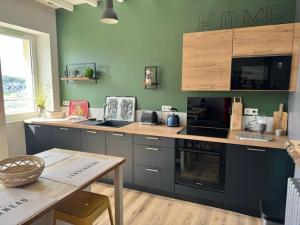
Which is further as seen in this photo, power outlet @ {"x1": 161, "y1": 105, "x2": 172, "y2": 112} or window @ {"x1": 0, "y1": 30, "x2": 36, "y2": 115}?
window @ {"x1": 0, "y1": 30, "x2": 36, "y2": 115}

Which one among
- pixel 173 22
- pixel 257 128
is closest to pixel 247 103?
pixel 257 128

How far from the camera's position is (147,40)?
9.95 feet

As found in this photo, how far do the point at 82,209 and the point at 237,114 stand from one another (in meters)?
2.07

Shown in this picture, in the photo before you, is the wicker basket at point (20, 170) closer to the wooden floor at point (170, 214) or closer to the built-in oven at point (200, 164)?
the wooden floor at point (170, 214)

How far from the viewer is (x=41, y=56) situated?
3.68m

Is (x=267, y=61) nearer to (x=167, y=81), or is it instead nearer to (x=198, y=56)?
(x=198, y=56)

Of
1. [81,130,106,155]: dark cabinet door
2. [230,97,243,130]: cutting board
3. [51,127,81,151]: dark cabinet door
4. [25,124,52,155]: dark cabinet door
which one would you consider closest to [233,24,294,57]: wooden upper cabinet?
[230,97,243,130]: cutting board

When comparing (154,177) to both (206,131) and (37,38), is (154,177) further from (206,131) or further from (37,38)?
(37,38)

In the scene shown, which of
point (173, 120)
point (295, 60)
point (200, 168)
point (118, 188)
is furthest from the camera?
point (173, 120)

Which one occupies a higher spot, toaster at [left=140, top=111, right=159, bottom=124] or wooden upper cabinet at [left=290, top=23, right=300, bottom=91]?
wooden upper cabinet at [left=290, top=23, right=300, bottom=91]

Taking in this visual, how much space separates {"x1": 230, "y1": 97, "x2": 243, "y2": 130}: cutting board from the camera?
2.58 m

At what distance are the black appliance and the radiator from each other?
1120mm

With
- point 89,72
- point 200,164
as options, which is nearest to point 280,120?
point 200,164

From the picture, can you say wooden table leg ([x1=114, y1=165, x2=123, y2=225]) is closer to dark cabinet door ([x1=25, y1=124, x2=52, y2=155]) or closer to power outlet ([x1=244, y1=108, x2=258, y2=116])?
power outlet ([x1=244, y1=108, x2=258, y2=116])
